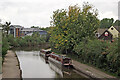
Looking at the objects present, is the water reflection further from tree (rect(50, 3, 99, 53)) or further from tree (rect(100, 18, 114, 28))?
tree (rect(100, 18, 114, 28))

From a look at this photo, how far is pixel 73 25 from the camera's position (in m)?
33.3

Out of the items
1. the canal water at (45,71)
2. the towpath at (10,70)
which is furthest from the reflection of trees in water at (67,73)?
the towpath at (10,70)

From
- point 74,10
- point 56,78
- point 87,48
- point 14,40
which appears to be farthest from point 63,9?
point 14,40

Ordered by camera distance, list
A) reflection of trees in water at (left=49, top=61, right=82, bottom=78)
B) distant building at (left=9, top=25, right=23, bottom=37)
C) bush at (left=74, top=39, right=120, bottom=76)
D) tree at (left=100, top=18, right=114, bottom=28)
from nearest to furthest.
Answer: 1. bush at (left=74, top=39, right=120, bottom=76)
2. reflection of trees in water at (left=49, top=61, right=82, bottom=78)
3. tree at (left=100, top=18, right=114, bottom=28)
4. distant building at (left=9, top=25, right=23, bottom=37)

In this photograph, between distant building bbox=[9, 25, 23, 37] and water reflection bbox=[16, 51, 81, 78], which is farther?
distant building bbox=[9, 25, 23, 37]

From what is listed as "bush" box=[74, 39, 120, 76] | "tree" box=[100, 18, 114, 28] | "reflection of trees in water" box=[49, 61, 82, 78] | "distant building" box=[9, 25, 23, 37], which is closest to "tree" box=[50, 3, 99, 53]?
"bush" box=[74, 39, 120, 76]

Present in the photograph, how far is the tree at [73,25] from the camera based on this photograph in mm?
31414

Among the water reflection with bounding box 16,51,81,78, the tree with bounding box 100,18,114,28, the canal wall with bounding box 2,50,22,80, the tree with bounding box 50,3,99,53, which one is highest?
the tree with bounding box 100,18,114,28

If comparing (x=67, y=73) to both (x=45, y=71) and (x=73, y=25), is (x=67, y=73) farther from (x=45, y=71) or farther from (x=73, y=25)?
(x=73, y=25)

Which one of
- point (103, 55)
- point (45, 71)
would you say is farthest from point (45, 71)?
point (103, 55)

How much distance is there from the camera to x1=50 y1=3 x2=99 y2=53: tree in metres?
31.4

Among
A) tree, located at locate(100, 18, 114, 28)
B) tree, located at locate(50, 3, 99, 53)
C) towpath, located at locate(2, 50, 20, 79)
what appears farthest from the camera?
tree, located at locate(100, 18, 114, 28)

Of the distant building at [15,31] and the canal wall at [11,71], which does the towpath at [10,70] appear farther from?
the distant building at [15,31]

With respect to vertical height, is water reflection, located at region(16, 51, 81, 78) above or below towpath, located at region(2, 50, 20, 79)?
below
